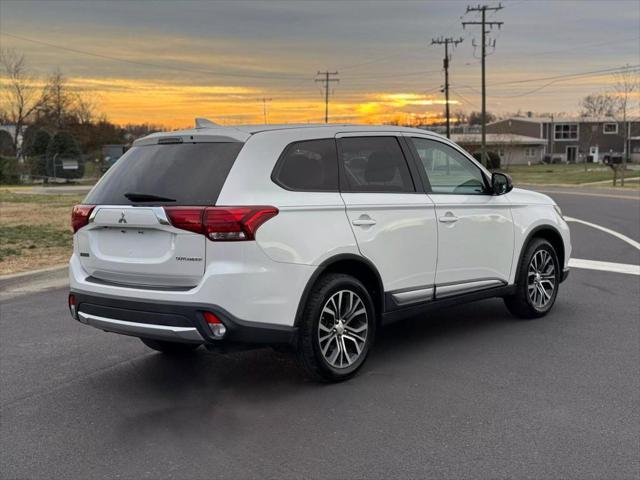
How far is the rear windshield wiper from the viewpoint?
477 centimetres

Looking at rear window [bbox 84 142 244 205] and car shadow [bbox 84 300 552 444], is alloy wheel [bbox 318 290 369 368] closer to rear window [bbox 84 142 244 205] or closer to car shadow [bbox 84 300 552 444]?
car shadow [bbox 84 300 552 444]

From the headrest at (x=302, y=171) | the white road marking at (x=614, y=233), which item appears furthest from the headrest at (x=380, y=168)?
the white road marking at (x=614, y=233)

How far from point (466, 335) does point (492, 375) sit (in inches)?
48.5

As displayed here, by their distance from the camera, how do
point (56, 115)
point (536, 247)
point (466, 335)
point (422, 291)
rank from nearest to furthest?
point (422, 291) → point (466, 335) → point (536, 247) → point (56, 115)

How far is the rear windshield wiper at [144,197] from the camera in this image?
4773mm

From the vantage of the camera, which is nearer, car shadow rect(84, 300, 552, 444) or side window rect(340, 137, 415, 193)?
car shadow rect(84, 300, 552, 444)

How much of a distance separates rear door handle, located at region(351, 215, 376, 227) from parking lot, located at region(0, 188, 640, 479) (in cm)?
114

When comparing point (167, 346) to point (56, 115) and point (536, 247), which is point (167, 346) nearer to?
point (536, 247)

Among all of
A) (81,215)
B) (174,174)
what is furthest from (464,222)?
(81,215)

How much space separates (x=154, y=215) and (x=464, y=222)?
2.79 meters

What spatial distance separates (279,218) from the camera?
15.5 feet

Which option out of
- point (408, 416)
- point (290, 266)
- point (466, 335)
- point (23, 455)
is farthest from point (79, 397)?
point (466, 335)

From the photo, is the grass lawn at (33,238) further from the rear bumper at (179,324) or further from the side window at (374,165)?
the side window at (374,165)

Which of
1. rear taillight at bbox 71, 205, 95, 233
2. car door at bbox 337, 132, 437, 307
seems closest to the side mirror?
car door at bbox 337, 132, 437, 307
